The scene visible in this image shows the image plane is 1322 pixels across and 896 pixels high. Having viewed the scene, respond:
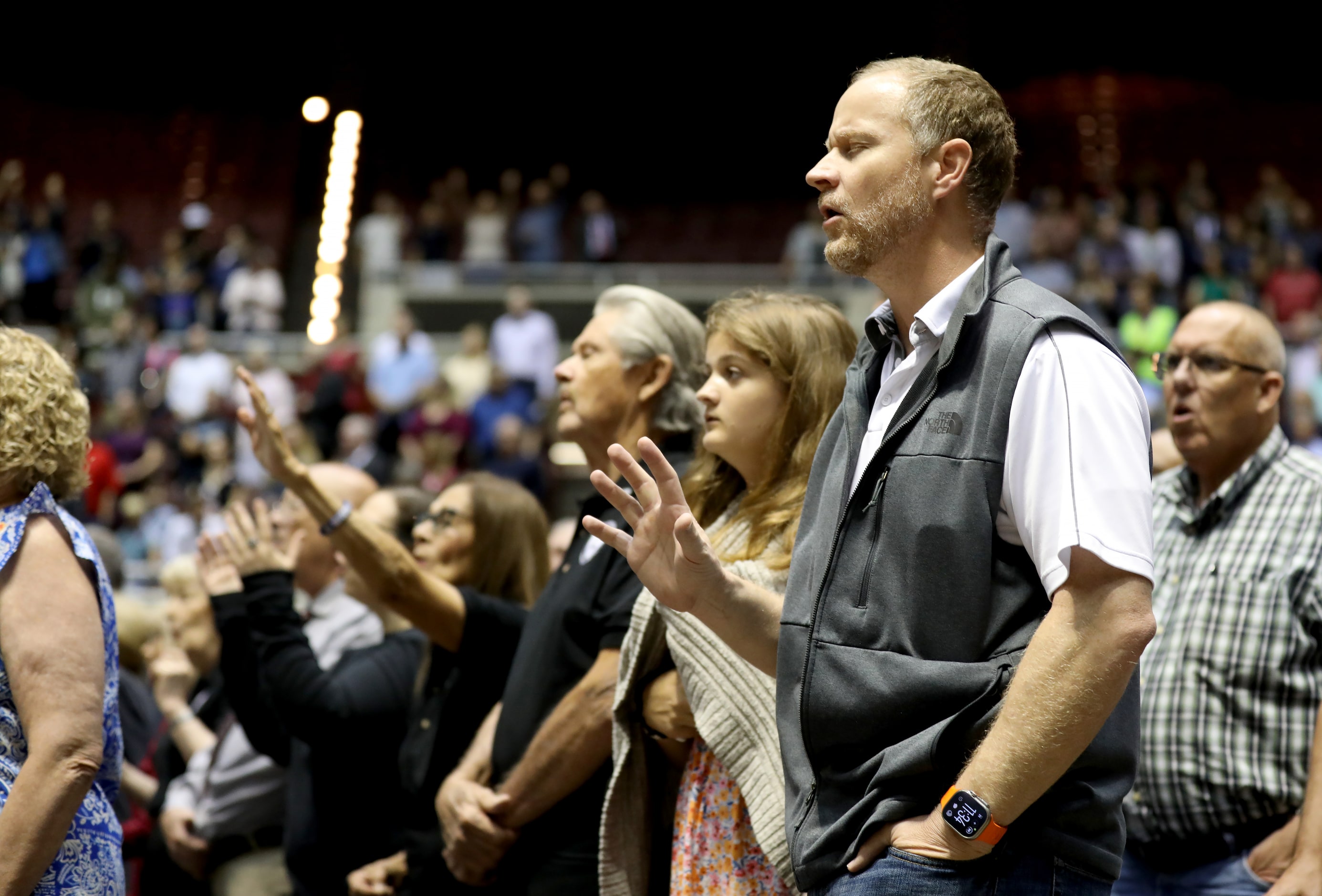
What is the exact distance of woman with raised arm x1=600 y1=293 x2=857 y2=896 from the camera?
2166 mm

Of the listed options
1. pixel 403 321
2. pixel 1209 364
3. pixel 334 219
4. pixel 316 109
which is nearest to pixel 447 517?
pixel 1209 364

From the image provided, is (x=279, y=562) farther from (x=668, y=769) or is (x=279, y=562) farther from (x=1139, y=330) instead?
(x=1139, y=330)

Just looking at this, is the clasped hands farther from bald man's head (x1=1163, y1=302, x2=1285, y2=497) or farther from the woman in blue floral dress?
bald man's head (x1=1163, y1=302, x2=1285, y2=497)

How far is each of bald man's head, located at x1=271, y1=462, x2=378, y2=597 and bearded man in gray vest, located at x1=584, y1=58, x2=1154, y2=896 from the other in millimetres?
2038

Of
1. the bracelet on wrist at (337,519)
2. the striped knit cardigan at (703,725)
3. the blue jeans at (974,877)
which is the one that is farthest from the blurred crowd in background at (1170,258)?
the blue jeans at (974,877)

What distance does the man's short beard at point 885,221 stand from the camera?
1.80m

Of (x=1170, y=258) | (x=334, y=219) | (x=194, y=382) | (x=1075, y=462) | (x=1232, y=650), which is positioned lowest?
(x=194, y=382)

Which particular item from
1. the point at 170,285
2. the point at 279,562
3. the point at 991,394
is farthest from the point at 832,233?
the point at 170,285

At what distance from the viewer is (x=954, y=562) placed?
1637mm

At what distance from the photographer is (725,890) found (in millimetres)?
2197

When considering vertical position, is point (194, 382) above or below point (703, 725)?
below

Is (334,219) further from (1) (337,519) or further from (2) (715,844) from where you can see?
(2) (715,844)

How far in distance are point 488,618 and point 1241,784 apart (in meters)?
1.56

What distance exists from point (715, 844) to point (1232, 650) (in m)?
1.06
